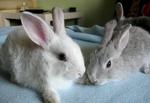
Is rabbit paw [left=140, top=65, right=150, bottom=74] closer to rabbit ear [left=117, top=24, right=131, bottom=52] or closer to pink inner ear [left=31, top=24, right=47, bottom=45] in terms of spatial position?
rabbit ear [left=117, top=24, right=131, bottom=52]

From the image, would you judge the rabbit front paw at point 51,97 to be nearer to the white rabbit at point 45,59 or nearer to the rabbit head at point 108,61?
the white rabbit at point 45,59

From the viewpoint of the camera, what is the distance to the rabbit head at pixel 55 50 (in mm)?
641

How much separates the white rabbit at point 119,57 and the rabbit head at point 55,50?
8cm

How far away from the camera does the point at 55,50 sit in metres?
0.65

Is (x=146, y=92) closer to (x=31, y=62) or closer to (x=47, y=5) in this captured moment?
(x=31, y=62)

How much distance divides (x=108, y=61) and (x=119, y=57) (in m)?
0.05

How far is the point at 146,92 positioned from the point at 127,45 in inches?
7.0

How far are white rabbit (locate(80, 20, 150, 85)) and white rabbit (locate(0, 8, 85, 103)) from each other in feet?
0.28

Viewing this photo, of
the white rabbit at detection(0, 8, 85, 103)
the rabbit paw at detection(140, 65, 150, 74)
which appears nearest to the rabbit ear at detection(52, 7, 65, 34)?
the white rabbit at detection(0, 8, 85, 103)

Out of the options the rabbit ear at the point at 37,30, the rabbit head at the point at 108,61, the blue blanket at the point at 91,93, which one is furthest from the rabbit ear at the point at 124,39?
the rabbit ear at the point at 37,30

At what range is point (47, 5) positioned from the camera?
2.84 meters

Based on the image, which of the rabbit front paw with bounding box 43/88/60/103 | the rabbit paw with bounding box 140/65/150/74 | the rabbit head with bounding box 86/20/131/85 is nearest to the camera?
the rabbit front paw with bounding box 43/88/60/103

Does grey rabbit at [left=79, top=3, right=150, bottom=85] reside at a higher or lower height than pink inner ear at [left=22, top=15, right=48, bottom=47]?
lower

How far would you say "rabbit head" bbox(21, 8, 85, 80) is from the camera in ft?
2.10
